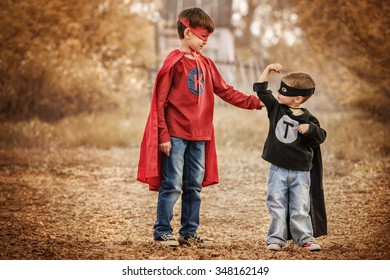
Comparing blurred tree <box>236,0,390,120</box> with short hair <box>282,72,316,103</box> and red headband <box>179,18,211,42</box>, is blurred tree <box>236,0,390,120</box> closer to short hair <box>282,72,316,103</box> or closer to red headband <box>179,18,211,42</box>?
short hair <box>282,72,316,103</box>

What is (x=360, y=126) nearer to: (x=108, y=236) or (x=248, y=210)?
(x=248, y=210)

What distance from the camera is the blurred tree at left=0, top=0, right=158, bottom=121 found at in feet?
24.1

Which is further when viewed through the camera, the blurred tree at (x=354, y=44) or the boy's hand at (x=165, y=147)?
the blurred tree at (x=354, y=44)

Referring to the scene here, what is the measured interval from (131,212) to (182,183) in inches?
44.6

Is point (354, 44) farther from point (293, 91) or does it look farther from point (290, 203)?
point (290, 203)

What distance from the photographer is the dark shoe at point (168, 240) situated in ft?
10.9

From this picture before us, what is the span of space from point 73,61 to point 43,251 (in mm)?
5249

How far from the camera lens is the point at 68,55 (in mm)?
8195

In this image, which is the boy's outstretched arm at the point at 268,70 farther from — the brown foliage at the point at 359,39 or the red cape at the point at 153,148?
Answer: the brown foliage at the point at 359,39

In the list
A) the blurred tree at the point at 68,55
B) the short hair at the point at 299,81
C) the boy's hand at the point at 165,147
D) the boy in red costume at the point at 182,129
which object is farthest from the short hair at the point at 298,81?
the blurred tree at the point at 68,55

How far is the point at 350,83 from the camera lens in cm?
863

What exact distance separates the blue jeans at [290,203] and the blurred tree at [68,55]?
468 cm

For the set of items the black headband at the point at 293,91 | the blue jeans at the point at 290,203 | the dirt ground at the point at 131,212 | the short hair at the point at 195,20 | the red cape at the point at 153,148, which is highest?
the short hair at the point at 195,20

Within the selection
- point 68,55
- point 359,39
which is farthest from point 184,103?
point 68,55
